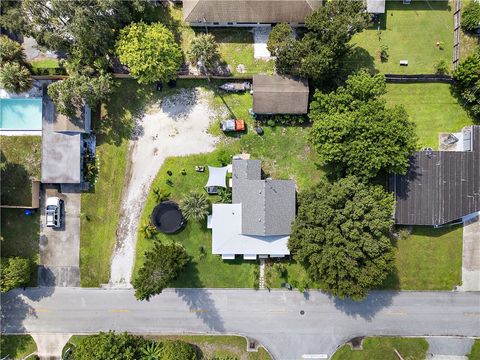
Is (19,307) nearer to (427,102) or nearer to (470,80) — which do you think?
(427,102)

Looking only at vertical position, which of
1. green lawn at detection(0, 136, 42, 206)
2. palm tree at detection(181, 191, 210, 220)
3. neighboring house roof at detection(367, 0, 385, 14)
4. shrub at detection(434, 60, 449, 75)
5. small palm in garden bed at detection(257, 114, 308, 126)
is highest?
neighboring house roof at detection(367, 0, 385, 14)

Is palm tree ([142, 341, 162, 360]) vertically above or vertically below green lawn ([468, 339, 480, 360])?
above

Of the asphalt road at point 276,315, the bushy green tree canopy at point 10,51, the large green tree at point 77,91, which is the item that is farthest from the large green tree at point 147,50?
the asphalt road at point 276,315

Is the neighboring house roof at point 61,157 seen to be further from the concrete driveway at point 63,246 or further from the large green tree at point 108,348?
the large green tree at point 108,348

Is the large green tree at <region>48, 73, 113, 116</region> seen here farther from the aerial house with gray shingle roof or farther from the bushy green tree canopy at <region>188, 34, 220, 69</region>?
the aerial house with gray shingle roof

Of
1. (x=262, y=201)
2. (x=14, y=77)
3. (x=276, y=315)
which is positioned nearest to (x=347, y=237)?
(x=262, y=201)

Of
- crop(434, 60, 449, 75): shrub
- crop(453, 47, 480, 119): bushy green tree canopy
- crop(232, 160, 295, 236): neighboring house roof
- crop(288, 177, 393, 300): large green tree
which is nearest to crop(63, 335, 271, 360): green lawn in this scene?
crop(288, 177, 393, 300): large green tree

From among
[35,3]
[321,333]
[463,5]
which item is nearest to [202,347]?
[321,333]
